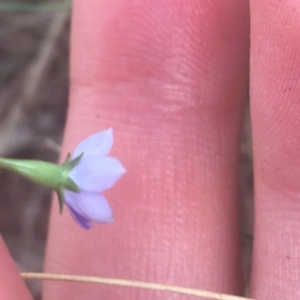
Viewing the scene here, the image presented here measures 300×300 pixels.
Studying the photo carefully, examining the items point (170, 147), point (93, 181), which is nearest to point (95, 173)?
point (93, 181)

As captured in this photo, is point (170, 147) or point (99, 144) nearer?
point (99, 144)

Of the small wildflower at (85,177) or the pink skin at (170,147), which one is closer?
the small wildflower at (85,177)

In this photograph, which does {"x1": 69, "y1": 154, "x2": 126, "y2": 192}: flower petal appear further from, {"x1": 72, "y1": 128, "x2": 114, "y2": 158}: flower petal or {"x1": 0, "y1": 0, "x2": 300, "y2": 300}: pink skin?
{"x1": 0, "y1": 0, "x2": 300, "y2": 300}: pink skin

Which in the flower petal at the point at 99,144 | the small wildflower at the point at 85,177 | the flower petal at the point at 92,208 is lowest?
the flower petal at the point at 92,208

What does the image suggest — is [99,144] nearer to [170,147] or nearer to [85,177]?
[85,177]

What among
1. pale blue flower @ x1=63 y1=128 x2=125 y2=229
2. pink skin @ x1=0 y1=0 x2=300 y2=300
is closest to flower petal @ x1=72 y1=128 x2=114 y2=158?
pale blue flower @ x1=63 y1=128 x2=125 y2=229

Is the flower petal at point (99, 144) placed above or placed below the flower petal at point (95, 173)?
above

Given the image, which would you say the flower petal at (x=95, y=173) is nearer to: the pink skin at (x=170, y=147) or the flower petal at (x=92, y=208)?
the flower petal at (x=92, y=208)

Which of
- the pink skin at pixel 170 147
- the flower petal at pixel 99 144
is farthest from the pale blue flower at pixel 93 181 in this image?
the pink skin at pixel 170 147

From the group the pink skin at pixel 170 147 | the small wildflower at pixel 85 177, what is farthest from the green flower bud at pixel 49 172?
Result: the pink skin at pixel 170 147
